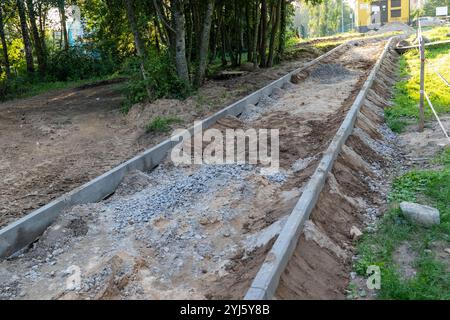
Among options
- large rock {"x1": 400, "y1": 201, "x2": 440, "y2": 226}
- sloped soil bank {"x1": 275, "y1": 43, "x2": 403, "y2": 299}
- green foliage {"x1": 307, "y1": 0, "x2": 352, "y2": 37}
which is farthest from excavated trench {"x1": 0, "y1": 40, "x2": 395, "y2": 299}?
green foliage {"x1": 307, "y1": 0, "x2": 352, "y2": 37}

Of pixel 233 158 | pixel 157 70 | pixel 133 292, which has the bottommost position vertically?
pixel 133 292

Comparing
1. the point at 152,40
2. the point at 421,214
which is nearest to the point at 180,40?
the point at 152,40

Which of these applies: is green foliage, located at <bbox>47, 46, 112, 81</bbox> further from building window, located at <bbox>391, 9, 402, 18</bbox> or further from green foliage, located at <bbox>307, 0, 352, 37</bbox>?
green foliage, located at <bbox>307, 0, 352, 37</bbox>

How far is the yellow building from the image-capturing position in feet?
147

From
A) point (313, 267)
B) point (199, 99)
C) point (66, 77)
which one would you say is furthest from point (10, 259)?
point (66, 77)

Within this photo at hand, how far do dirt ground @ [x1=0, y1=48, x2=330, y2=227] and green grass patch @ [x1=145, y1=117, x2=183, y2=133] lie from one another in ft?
0.51

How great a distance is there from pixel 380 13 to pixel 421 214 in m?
45.1

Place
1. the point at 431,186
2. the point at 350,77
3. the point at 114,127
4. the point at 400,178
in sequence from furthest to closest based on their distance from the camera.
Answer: the point at 350,77 → the point at 114,127 → the point at 400,178 → the point at 431,186

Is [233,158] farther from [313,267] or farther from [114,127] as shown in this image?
[114,127]

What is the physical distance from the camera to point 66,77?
20297mm

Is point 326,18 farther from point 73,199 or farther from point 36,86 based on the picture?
point 73,199

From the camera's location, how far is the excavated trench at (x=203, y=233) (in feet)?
13.2
